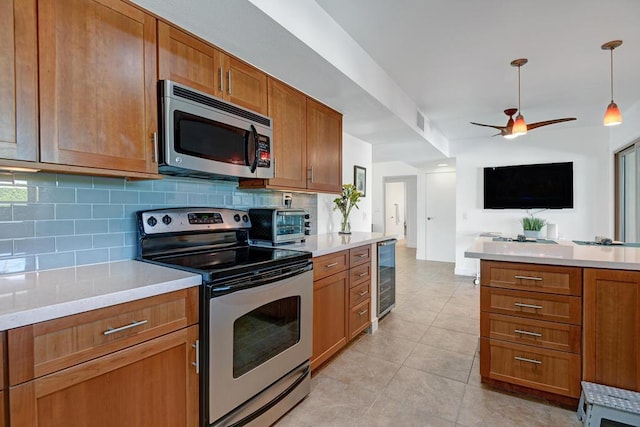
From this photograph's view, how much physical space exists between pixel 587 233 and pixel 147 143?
18.7ft

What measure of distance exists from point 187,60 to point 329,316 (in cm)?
187

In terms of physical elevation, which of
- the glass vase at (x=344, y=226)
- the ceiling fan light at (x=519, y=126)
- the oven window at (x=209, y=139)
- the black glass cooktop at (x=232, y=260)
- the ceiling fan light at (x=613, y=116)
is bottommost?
the black glass cooktop at (x=232, y=260)

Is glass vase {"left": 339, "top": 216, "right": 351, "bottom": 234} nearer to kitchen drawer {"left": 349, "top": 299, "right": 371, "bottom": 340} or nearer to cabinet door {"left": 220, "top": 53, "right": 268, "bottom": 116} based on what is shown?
kitchen drawer {"left": 349, "top": 299, "right": 371, "bottom": 340}

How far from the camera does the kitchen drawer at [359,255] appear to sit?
2.61m

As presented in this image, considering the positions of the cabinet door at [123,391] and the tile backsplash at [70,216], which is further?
the tile backsplash at [70,216]

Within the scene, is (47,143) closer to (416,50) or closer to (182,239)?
(182,239)

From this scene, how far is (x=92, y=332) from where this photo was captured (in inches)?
41.3

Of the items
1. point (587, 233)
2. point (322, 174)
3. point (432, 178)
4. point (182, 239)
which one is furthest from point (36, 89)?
point (432, 178)

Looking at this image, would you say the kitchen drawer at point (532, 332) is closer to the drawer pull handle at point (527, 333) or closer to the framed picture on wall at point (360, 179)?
the drawer pull handle at point (527, 333)

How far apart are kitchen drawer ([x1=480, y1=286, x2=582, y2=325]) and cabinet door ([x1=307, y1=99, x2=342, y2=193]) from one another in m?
1.49

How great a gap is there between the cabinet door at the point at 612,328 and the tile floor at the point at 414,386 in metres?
0.33

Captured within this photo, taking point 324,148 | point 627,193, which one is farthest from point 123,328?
point 627,193

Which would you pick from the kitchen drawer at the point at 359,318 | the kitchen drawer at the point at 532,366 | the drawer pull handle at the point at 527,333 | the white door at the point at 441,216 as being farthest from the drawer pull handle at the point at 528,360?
the white door at the point at 441,216

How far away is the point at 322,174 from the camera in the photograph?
2793 mm
